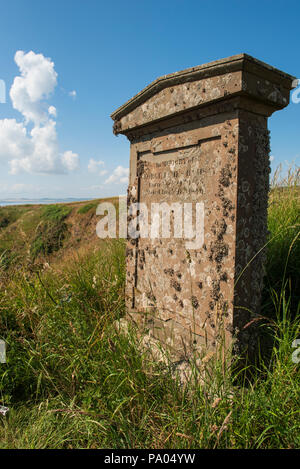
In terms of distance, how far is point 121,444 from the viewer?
180 cm

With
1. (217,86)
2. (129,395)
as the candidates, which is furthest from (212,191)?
(129,395)

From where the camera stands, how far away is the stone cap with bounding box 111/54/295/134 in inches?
89.2

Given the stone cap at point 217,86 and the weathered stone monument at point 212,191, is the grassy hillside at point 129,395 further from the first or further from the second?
the stone cap at point 217,86

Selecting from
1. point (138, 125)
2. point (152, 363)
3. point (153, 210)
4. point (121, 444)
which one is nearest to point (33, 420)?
point (121, 444)

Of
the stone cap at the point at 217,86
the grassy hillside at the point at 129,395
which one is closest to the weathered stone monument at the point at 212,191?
the stone cap at the point at 217,86

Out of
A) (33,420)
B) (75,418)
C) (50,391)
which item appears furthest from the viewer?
(50,391)

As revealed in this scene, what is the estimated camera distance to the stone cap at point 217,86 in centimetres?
227

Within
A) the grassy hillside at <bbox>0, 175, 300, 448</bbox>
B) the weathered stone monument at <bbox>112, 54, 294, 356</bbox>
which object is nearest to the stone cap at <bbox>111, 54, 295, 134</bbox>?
the weathered stone monument at <bbox>112, 54, 294, 356</bbox>

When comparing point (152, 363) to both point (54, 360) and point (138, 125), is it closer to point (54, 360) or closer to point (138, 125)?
point (54, 360)

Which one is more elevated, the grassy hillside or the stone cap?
the stone cap

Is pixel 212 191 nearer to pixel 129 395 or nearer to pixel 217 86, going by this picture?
pixel 217 86

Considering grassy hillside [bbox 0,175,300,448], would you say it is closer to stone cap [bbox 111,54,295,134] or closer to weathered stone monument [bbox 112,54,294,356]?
weathered stone monument [bbox 112,54,294,356]

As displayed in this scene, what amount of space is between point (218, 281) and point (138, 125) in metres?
1.80

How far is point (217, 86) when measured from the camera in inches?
94.0
